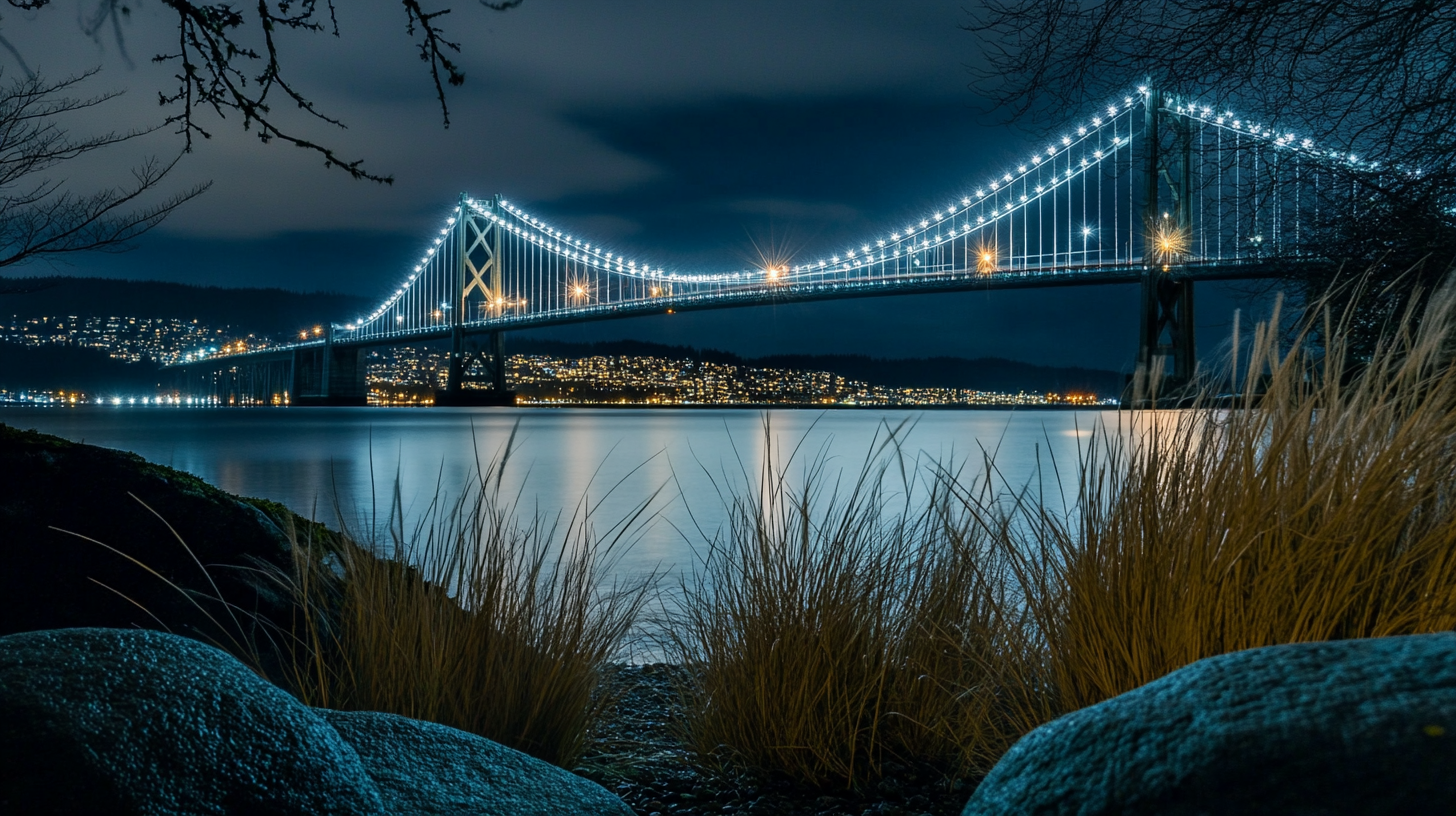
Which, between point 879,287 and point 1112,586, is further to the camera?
point 879,287

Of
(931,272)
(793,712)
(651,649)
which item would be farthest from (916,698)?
(931,272)

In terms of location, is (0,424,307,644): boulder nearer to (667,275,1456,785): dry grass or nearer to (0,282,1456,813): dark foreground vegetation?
(0,282,1456,813): dark foreground vegetation

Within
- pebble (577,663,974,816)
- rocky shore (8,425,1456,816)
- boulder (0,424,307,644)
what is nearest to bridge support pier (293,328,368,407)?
boulder (0,424,307,644)

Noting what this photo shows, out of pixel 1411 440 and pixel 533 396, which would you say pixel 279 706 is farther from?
pixel 533 396

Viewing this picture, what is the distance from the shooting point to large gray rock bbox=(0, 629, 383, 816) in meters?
1.20

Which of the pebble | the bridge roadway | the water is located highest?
the bridge roadway

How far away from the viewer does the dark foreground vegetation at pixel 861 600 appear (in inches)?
84.4

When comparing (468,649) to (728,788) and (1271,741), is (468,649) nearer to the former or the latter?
(728,788)

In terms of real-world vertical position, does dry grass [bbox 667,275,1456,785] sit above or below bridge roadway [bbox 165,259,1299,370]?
below

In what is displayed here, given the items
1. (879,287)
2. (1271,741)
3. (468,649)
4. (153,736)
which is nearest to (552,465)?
(879,287)

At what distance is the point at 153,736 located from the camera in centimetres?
127

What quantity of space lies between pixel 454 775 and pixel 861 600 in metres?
1.16

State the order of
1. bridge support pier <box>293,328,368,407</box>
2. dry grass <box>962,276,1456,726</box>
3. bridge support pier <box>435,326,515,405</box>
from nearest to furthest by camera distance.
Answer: dry grass <box>962,276,1456,726</box> → bridge support pier <box>435,326,515,405</box> → bridge support pier <box>293,328,368,407</box>

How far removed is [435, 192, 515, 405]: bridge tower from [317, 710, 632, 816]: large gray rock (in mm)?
51756
